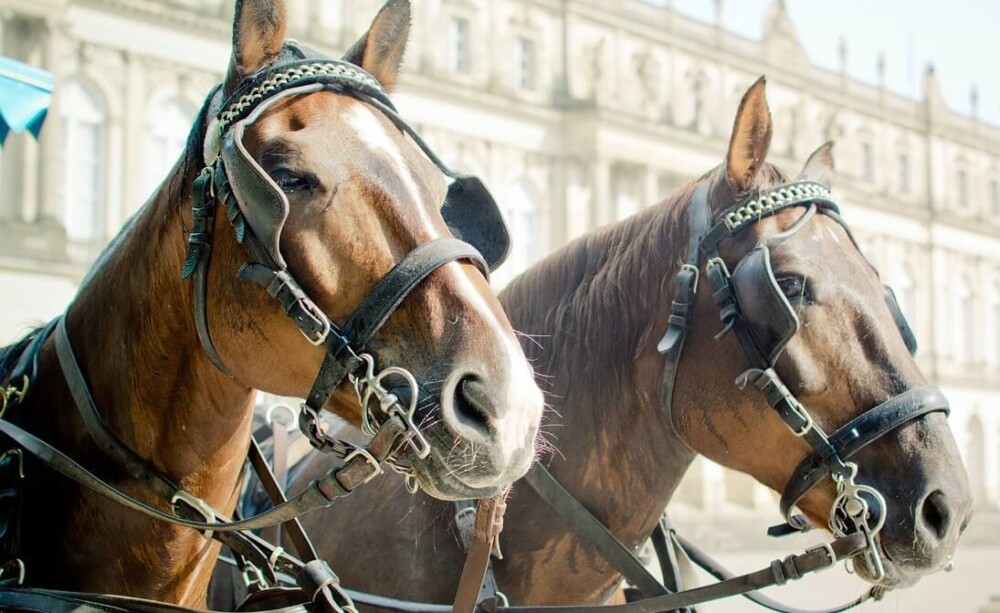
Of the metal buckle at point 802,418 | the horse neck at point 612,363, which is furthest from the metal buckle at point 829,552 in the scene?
the horse neck at point 612,363

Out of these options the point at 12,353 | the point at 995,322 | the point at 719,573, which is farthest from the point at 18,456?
the point at 995,322

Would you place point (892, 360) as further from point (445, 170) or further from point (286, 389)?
point (286, 389)

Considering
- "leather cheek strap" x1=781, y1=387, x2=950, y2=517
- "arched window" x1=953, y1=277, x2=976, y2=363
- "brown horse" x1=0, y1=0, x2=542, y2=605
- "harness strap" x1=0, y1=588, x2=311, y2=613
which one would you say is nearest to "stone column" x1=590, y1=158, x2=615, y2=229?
"arched window" x1=953, y1=277, x2=976, y2=363

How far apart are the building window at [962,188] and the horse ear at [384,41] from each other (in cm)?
4997

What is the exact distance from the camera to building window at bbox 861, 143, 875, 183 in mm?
43625

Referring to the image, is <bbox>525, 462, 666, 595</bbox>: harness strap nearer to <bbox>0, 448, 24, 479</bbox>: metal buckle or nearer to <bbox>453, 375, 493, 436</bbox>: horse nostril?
<bbox>453, 375, 493, 436</bbox>: horse nostril

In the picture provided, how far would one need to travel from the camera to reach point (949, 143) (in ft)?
157

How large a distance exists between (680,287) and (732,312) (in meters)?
0.14

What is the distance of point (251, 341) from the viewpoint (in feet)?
6.06

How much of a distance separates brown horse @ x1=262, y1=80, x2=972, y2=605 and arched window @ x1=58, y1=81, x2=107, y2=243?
20898 millimetres

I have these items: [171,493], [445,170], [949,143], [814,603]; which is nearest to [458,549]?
[171,493]

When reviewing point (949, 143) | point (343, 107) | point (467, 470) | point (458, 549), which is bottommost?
Answer: point (458, 549)

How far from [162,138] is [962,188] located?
121ft

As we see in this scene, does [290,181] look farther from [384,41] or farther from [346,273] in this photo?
[384,41]
